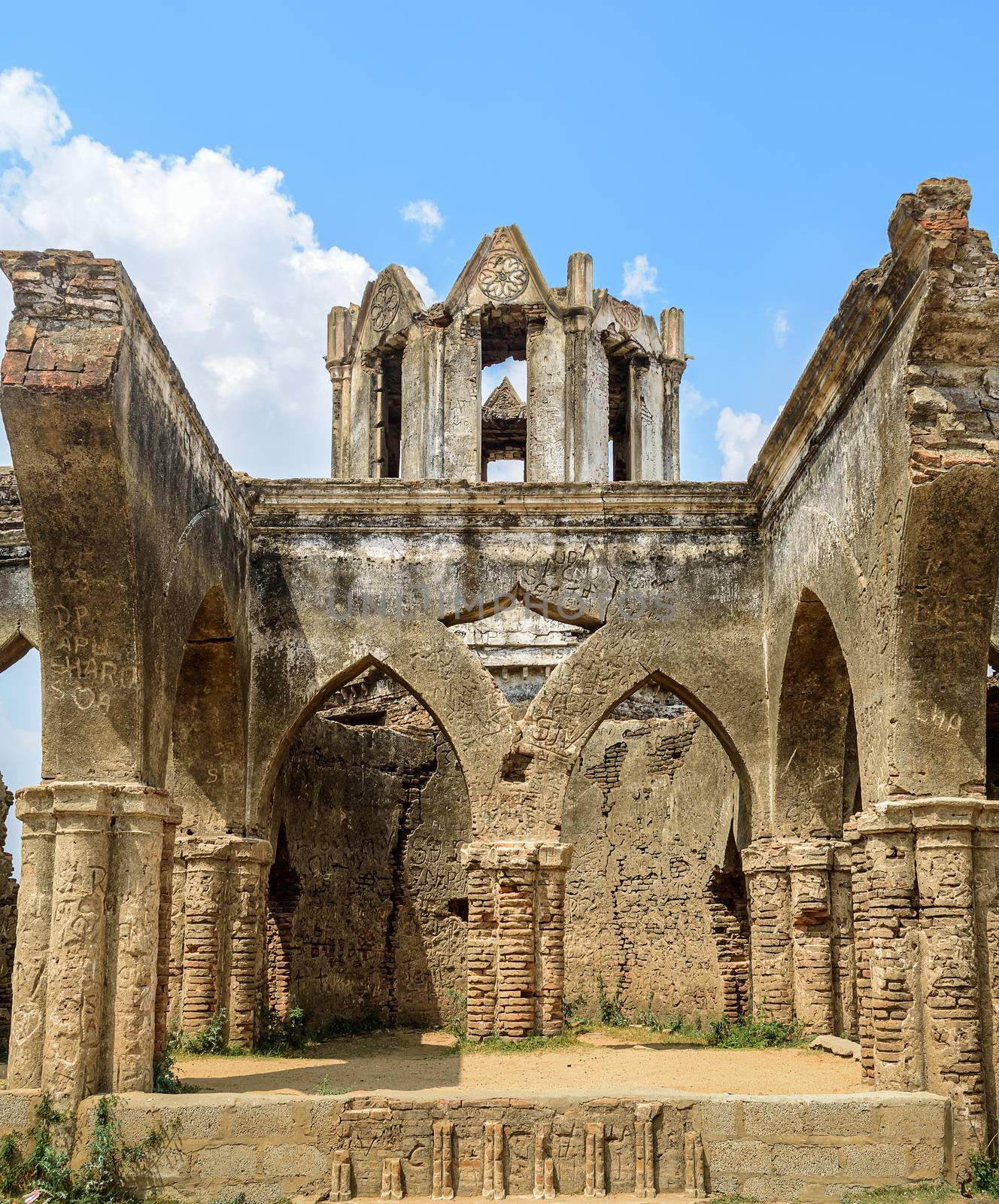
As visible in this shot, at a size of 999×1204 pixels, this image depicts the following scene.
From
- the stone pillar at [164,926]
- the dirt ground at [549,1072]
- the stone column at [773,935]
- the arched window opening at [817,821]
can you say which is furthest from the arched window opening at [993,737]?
the stone pillar at [164,926]

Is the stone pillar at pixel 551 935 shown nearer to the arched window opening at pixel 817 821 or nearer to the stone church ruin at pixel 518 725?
the stone church ruin at pixel 518 725

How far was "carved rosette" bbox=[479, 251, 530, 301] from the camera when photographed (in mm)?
16125

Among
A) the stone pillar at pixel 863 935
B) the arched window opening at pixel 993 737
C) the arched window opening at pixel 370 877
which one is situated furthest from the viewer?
the arched window opening at pixel 370 877

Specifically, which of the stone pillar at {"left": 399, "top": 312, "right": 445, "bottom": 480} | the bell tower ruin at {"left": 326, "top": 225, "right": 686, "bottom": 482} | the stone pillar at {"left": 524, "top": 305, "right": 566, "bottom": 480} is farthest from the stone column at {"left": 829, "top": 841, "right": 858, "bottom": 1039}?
the stone pillar at {"left": 399, "top": 312, "right": 445, "bottom": 480}

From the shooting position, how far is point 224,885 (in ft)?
33.8

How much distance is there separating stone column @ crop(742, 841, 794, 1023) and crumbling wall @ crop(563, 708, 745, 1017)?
73.6 inches

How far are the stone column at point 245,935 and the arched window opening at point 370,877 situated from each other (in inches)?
73.6

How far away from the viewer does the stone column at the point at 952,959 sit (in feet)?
22.7

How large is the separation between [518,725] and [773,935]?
2658 mm

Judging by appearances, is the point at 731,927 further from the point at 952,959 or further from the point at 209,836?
the point at 952,959

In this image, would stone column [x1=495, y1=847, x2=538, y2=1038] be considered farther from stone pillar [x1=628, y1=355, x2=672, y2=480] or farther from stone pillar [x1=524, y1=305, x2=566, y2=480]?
stone pillar [x1=628, y1=355, x2=672, y2=480]

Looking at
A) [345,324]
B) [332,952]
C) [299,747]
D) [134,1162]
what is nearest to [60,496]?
[134,1162]

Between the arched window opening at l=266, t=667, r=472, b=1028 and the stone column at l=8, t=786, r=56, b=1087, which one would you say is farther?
the arched window opening at l=266, t=667, r=472, b=1028

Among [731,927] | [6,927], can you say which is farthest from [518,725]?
[6,927]
